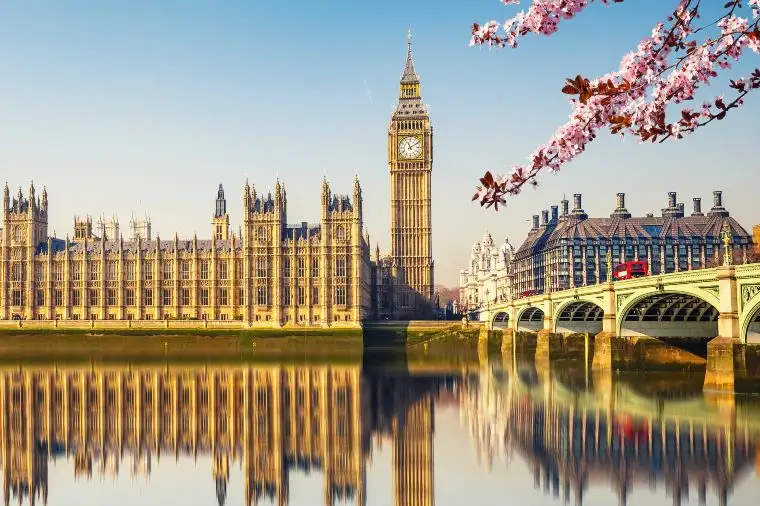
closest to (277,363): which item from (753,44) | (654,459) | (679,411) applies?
(679,411)

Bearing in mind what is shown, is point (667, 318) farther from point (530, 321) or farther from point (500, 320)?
point (500, 320)

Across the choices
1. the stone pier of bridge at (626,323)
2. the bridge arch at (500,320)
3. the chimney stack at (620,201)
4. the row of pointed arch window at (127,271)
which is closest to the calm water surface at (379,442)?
the stone pier of bridge at (626,323)

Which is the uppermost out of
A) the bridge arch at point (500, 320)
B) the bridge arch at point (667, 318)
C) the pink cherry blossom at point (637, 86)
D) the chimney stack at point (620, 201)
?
the chimney stack at point (620, 201)

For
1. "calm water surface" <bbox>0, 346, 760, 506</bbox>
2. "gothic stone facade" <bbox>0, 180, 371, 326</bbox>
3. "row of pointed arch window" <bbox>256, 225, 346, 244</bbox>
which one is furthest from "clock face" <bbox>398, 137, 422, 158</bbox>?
"calm water surface" <bbox>0, 346, 760, 506</bbox>

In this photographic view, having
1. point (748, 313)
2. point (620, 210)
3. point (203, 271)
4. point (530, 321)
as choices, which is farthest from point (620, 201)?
point (748, 313)

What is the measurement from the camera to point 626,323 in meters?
72.8

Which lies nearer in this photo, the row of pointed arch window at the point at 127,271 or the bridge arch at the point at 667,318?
the bridge arch at the point at 667,318

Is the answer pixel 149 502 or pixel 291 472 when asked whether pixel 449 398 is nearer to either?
pixel 291 472

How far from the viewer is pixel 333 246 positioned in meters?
122

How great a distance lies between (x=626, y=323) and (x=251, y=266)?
6199cm

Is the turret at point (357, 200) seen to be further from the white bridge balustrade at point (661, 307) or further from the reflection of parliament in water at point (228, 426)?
the reflection of parliament in water at point (228, 426)

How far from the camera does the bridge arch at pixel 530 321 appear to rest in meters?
108

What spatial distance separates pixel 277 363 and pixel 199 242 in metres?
42.5

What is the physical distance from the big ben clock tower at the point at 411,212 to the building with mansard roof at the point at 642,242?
23.0 meters
